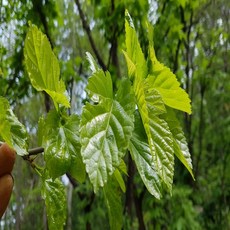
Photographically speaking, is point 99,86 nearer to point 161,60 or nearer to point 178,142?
point 178,142

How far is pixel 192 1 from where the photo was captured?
8.43 feet

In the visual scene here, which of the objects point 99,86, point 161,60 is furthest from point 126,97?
point 161,60

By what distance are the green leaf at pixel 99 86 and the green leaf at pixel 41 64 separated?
1.4 inches

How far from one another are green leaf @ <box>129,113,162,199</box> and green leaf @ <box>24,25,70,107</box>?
67 millimetres

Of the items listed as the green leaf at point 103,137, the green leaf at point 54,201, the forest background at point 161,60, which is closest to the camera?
the green leaf at point 103,137

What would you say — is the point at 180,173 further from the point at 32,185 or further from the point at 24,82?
the point at 32,185

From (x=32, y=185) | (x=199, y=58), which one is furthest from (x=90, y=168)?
(x=32, y=185)

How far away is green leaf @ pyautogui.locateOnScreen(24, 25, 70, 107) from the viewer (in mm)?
355

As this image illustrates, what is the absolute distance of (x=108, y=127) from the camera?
1.04 feet

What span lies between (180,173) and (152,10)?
1135 millimetres

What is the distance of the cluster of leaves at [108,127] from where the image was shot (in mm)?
313

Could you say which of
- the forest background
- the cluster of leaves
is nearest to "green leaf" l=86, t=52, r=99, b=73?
the cluster of leaves

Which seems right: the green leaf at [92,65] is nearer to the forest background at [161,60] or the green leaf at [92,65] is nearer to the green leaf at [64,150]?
the green leaf at [64,150]

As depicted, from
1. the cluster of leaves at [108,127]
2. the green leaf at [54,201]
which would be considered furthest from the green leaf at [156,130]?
the green leaf at [54,201]
